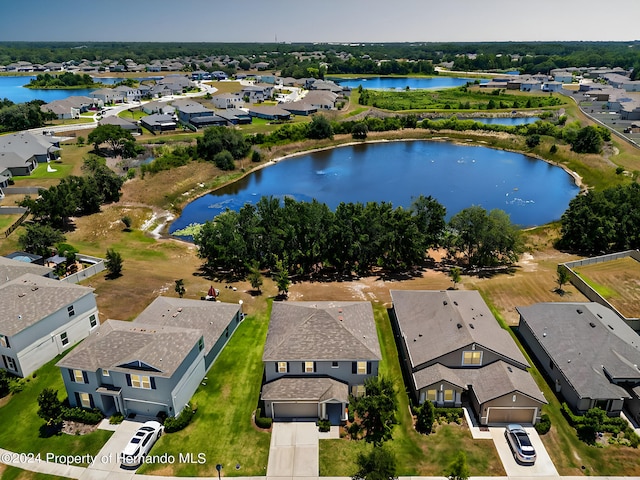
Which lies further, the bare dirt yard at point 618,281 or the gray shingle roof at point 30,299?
the bare dirt yard at point 618,281

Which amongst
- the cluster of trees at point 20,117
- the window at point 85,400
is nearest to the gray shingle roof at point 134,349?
the window at point 85,400

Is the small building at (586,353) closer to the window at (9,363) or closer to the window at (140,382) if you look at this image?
the window at (140,382)

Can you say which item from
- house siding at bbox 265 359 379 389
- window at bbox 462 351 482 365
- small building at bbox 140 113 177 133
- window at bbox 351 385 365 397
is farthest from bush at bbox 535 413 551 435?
small building at bbox 140 113 177 133

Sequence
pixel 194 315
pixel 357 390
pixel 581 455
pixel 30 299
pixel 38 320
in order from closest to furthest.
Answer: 1. pixel 581 455
2. pixel 357 390
3. pixel 38 320
4. pixel 30 299
5. pixel 194 315

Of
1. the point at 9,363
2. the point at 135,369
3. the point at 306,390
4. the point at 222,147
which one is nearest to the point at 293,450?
the point at 306,390

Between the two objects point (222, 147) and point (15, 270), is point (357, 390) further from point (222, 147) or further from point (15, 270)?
point (222, 147)
